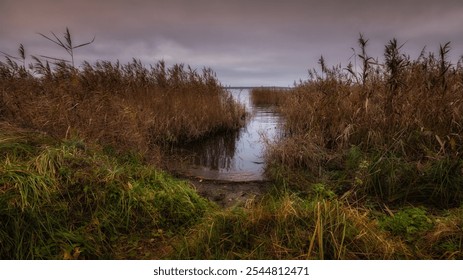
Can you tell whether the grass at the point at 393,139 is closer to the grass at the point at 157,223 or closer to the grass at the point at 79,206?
the grass at the point at 157,223

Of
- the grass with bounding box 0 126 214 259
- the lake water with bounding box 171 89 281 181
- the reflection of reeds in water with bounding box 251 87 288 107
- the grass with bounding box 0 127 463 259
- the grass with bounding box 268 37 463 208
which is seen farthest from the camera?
the reflection of reeds in water with bounding box 251 87 288 107

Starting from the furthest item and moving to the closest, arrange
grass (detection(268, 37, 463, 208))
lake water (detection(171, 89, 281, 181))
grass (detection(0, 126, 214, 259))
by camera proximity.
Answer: lake water (detection(171, 89, 281, 181)) < grass (detection(268, 37, 463, 208)) < grass (detection(0, 126, 214, 259))

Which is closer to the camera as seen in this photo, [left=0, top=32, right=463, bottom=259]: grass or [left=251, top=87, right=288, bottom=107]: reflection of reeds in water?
[left=0, top=32, right=463, bottom=259]: grass

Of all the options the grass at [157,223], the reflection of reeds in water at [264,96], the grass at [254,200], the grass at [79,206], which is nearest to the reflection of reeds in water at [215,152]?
the grass at [254,200]

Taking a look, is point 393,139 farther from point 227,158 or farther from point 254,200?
point 227,158

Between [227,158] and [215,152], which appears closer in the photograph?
[227,158]

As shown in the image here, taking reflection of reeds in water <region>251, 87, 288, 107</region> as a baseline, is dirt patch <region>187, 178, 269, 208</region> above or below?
below

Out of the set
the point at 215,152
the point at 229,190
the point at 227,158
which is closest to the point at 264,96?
the point at 215,152

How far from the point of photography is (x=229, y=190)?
4.48 meters

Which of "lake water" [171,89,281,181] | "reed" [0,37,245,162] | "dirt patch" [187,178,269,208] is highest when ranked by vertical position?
"reed" [0,37,245,162]

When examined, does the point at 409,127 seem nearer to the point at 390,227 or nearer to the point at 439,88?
the point at 439,88

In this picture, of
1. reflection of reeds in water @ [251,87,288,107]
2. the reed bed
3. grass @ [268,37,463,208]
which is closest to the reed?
the reed bed

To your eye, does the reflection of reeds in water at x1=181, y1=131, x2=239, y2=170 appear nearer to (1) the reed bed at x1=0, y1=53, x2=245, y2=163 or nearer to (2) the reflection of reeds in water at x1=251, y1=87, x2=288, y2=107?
(1) the reed bed at x1=0, y1=53, x2=245, y2=163

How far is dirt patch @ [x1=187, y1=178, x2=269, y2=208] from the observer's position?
408cm
